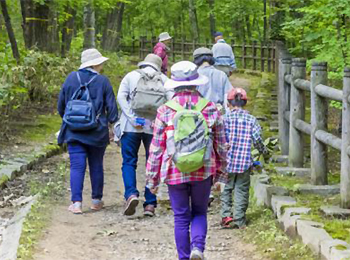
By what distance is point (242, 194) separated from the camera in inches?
269

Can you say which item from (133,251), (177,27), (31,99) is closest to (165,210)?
(133,251)

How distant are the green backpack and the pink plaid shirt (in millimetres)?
67

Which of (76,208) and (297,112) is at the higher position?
(297,112)

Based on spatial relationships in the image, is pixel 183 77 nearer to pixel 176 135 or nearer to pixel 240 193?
pixel 176 135

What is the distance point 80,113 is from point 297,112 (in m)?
2.70

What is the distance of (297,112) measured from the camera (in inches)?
328

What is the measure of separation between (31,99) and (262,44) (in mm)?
16270

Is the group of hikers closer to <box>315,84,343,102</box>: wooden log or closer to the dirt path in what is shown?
the dirt path

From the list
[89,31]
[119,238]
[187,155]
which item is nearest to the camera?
[187,155]

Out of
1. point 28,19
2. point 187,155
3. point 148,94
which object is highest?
point 28,19

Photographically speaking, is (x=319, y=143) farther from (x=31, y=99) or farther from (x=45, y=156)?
(x=31, y=99)

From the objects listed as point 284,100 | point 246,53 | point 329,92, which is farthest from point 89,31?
point 329,92

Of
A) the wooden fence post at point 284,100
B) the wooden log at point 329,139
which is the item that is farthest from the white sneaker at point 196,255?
the wooden fence post at point 284,100

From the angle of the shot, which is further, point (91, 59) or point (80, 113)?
point (91, 59)
